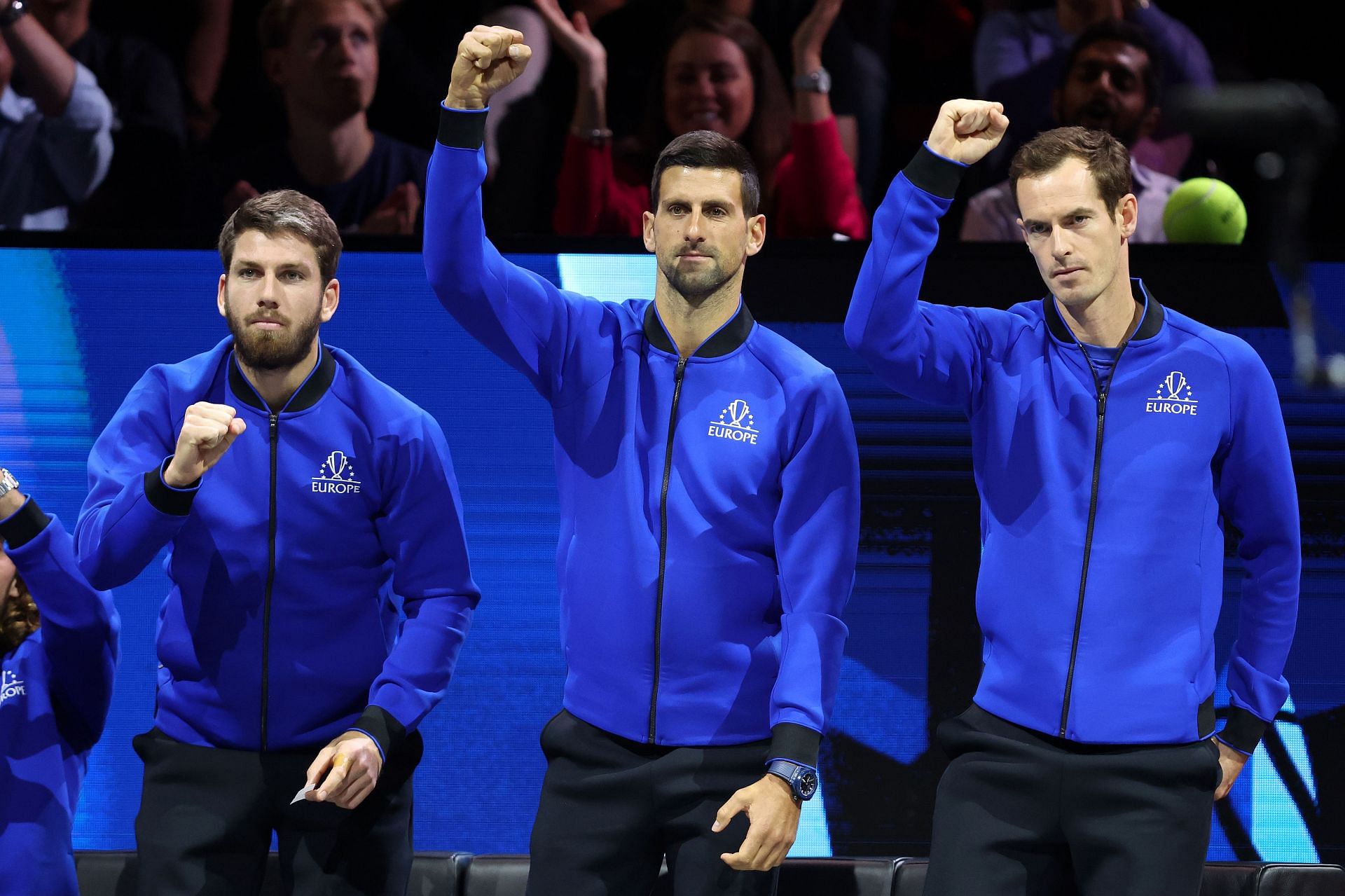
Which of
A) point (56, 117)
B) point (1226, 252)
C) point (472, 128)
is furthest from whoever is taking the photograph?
point (56, 117)

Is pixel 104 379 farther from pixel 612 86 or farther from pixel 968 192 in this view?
pixel 968 192

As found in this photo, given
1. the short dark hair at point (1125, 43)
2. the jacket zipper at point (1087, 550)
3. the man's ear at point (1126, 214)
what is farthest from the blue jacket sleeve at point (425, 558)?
the short dark hair at point (1125, 43)

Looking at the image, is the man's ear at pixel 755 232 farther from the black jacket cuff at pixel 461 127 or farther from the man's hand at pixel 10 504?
the man's hand at pixel 10 504

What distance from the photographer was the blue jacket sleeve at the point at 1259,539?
2582mm

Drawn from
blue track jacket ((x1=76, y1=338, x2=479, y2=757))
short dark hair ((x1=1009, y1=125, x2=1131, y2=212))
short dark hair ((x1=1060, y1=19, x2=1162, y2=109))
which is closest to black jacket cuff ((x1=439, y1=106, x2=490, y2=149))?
blue track jacket ((x1=76, y1=338, x2=479, y2=757))

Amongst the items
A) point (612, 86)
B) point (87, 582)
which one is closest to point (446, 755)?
point (87, 582)

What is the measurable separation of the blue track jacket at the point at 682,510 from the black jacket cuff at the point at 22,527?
88cm

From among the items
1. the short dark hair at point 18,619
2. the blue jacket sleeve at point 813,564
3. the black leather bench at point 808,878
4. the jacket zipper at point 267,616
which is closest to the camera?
the blue jacket sleeve at point 813,564

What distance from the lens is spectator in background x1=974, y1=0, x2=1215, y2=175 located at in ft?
13.5

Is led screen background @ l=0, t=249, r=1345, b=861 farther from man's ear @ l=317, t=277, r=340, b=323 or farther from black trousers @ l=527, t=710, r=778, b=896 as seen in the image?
black trousers @ l=527, t=710, r=778, b=896

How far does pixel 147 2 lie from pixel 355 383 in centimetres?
211

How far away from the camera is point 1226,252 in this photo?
12.3 feet

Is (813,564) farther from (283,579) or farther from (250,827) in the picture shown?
(250,827)

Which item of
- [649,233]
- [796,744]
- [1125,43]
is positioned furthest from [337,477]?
[1125,43]
